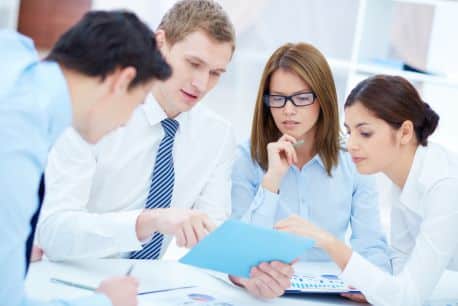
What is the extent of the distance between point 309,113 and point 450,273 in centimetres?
73

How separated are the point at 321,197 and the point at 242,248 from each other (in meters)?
0.88

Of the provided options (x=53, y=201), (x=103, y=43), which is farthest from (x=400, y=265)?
(x=103, y=43)

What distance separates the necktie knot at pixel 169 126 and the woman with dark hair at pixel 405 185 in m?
0.54

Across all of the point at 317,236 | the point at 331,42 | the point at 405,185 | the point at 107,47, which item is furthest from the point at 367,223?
the point at 331,42

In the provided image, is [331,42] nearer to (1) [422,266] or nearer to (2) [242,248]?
(1) [422,266]

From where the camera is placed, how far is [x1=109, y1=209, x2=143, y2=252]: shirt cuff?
5.82 feet

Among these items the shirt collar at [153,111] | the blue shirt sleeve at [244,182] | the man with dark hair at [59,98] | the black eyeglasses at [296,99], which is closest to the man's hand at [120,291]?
the man with dark hair at [59,98]

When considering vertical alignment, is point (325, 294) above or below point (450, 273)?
above

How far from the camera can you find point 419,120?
2.00m

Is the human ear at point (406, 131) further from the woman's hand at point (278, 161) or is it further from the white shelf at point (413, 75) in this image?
the white shelf at point (413, 75)

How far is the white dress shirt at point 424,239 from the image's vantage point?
66.0 inches

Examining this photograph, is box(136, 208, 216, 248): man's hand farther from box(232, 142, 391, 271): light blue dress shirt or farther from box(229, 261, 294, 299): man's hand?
box(232, 142, 391, 271): light blue dress shirt

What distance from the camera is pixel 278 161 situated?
7.07 ft

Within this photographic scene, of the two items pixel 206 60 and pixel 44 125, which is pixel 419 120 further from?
pixel 44 125
